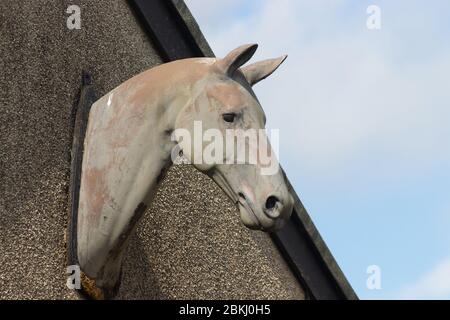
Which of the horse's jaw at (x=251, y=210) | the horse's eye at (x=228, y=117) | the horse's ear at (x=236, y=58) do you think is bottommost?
the horse's jaw at (x=251, y=210)

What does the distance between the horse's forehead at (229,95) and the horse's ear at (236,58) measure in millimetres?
70

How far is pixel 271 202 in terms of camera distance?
6.24 metres

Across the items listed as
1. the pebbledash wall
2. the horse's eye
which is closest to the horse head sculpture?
the horse's eye

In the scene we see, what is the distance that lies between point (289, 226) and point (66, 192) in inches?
89.3

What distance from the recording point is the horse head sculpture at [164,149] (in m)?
6.31

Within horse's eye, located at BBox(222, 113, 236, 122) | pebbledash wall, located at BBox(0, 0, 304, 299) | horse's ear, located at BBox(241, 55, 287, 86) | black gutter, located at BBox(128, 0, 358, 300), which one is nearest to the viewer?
horse's eye, located at BBox(222, 113, 236, 122)

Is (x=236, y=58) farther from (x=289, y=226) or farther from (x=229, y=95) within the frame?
(x=289, y=226)

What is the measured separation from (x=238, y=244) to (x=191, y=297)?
0.61 m

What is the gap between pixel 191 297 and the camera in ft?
26.1

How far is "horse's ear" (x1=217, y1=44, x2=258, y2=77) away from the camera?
6453 mm

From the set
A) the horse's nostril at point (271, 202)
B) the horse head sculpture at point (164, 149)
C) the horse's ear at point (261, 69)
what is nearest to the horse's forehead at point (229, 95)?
the horse head sculpture at point (164, 149)

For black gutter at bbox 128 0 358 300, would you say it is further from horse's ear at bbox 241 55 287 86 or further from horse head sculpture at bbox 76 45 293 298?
horse's ear at bbox 241 55 287 86

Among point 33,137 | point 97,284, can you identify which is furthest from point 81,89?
point 97,284

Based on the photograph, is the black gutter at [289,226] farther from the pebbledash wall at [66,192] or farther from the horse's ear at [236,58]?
the horse's ear at [236,58]
